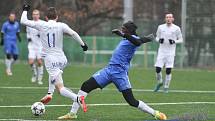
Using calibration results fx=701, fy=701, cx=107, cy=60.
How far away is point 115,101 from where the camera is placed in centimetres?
1841

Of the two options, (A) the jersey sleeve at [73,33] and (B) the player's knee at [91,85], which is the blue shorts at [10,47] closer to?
(A) the jersey sleeve at [73,33]

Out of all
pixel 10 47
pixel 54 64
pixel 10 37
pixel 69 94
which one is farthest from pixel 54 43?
pixel 10 37

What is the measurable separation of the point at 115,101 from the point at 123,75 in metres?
4.34

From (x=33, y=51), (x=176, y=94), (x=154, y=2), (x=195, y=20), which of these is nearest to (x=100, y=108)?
(x=176, y=94)

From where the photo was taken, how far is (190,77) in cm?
3056

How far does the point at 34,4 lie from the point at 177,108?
34218 millimetres

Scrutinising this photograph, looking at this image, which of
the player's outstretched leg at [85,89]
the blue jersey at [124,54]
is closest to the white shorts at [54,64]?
the player's outstretched leg at [85,89]

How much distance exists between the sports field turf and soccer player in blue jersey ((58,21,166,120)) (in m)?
0.40

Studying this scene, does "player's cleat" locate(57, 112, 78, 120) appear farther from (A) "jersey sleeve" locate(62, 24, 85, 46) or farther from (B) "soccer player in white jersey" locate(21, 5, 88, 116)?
(A) "jersey sleeve" locate(62, 24, 85, 46)

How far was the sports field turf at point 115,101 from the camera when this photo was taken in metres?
14.7

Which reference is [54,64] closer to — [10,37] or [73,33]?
[73,33]

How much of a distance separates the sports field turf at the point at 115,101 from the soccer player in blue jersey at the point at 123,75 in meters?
0.40

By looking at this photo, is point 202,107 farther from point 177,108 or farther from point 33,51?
point 33,51

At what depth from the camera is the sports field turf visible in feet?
48.3
